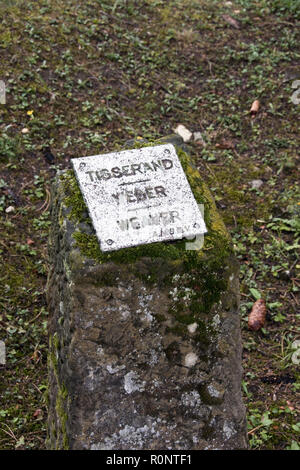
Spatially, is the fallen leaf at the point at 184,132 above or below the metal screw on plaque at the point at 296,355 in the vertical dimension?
above

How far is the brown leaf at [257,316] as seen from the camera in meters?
4.01

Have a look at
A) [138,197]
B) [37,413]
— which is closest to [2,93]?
[138,197]

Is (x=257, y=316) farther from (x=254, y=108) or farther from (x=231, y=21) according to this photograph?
(x=231, y=21)

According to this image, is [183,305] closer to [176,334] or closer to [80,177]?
[176,334]

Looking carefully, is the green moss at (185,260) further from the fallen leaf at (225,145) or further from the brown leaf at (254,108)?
the brown leaf at (254,108)

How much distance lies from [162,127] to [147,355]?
132 inches

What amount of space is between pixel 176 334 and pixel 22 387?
147cm

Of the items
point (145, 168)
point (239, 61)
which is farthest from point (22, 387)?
point (239, 61)

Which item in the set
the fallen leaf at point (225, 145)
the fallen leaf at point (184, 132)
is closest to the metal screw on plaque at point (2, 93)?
the fallen leaf at point (184, 132)

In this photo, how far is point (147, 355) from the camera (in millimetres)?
2697

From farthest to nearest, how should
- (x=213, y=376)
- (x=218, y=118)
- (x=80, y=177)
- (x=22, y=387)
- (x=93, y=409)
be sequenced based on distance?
(x=218, y=118)
(x=22, y=387)
(x=80, y=177)
(x=213, y=376)
(x=93, y=409)

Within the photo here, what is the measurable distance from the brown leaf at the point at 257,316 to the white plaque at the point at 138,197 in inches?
56.9

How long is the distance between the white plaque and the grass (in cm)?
148

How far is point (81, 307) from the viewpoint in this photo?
8.59ft
